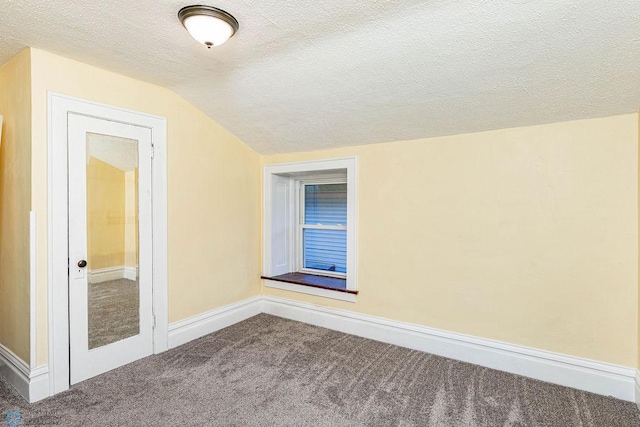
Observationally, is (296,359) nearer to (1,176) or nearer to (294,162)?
(294,162)

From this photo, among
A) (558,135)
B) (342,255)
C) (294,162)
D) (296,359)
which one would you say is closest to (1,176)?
(294,162)

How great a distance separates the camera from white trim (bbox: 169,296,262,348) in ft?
9.97

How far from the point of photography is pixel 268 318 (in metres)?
3.80

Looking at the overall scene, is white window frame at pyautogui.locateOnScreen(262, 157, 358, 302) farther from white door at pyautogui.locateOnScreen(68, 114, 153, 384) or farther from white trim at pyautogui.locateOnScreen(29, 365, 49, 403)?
white trim at pyautogui.locateOnScreen(29, 365, 49, 403)

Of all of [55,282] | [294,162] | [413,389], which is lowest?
[413,389]

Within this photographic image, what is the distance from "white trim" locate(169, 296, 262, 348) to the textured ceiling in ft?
6.90

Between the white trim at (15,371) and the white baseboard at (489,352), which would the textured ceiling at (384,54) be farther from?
the white trim at (15,371)

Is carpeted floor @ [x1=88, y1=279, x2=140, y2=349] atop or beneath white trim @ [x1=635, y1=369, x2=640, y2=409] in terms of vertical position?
atop

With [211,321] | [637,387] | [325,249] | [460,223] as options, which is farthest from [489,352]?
[211,321]

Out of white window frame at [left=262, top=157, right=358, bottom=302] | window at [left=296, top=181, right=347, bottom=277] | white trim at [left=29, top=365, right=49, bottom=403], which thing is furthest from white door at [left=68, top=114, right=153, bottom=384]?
window at [left=296, top=181, right=347, bottom=277]

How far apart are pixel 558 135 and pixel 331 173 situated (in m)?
2.20

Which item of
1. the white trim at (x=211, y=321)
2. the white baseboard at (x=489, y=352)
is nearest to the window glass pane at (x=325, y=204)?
the white baseboard at (x=489, y=352)

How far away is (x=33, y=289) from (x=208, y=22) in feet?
6.73

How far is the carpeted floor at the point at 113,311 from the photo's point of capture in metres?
2.50
